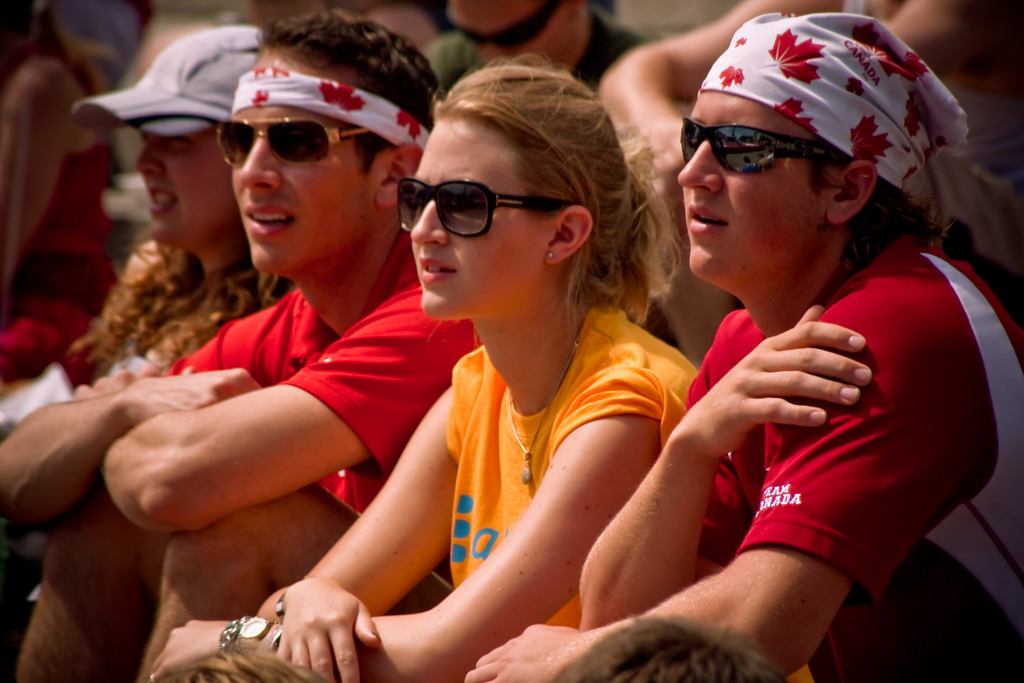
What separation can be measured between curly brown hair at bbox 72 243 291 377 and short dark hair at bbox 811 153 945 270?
216 cm

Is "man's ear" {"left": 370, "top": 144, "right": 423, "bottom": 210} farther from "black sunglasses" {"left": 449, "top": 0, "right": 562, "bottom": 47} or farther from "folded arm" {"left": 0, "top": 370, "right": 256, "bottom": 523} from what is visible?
"black sunglasses" {"left": 449, "top": 0, "right": 562, "bottom": 47}

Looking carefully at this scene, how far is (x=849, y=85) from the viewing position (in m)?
2.62

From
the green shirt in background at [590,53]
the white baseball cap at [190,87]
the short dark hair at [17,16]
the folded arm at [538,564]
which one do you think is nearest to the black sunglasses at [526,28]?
the green shirt in background at [590,53]

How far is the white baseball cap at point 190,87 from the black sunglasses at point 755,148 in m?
2.15

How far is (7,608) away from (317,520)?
4.30 feet

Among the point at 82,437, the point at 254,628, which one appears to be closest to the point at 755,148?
the point at 254,628

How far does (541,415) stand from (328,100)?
46.7 inches

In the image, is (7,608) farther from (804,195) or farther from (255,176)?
(804,195)

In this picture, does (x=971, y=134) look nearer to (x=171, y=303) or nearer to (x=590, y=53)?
(x=590, y=53)

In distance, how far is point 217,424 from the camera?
3.46 m

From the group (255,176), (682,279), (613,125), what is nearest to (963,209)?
(682,279)

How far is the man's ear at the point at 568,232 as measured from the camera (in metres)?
3.13

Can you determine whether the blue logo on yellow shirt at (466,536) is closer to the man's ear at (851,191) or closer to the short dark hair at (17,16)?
the man's ear at (851,191)

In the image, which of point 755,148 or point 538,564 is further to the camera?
point 538,564
